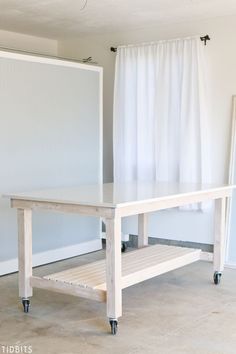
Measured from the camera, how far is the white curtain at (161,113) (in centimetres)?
542

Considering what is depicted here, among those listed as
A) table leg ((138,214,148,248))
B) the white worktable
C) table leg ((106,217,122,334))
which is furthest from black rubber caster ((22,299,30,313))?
table leg ((138,214,148,248))

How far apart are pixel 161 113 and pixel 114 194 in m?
1.99

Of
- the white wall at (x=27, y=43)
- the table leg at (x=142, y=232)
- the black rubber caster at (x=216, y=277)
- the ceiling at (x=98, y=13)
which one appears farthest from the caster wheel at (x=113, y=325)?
the white wall at (x=27, y=43)

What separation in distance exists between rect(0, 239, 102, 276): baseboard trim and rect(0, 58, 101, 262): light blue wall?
55 millimetres

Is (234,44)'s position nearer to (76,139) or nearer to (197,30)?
(197,30)

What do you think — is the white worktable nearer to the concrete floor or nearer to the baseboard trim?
the concrete floor

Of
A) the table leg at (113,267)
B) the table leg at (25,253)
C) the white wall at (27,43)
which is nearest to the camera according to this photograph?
the table leg at (113,267)

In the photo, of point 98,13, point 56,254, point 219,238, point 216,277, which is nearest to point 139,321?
point 216,277

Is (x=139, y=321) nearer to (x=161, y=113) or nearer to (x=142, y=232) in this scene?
(x=142, y=232)

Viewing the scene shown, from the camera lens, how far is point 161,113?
567 cm

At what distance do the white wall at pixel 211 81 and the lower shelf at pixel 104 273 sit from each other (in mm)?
1125

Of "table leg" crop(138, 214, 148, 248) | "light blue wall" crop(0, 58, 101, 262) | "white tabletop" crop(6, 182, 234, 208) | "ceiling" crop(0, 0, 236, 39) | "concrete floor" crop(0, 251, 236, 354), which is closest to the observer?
"concrete floor" crop(0, 251, 236, 354)

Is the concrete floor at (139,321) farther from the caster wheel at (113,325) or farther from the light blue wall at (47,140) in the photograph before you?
the light blue wall at (47,140)

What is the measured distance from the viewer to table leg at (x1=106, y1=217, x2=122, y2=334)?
3410mm
